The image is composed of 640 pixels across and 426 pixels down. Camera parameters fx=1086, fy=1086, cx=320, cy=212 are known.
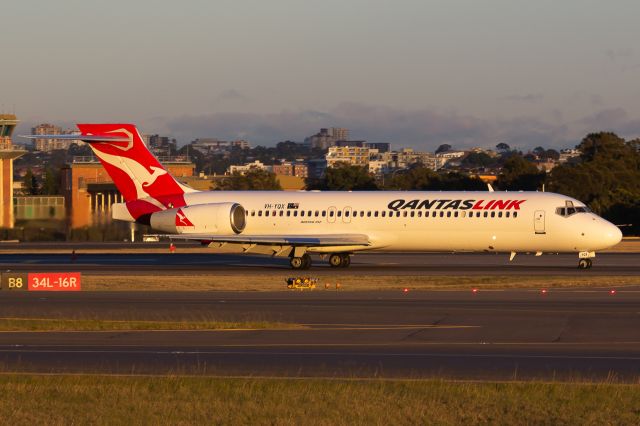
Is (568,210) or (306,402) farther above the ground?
(568,210)

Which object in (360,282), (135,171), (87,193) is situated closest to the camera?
(360,282)

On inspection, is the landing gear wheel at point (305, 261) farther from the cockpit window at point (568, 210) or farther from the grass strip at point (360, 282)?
the cockpit window at point (568, 210)

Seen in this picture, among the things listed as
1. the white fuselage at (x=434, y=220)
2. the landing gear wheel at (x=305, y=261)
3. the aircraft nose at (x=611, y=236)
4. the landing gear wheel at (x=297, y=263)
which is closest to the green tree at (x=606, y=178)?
the aircraft nose at (x=611, y=236)

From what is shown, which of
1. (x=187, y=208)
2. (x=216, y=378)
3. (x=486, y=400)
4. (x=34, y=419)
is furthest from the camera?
(x=187, y=208)

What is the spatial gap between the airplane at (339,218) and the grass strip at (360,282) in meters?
5.23

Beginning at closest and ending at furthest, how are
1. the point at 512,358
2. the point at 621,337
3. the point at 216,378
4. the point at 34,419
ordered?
the point at 34,419, the point at 216,378, the point at 512,358, the point at 621,337

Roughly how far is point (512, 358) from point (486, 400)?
4577mm

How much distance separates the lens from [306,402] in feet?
50.4

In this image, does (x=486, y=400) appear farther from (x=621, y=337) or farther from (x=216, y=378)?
(x=621, y=337)

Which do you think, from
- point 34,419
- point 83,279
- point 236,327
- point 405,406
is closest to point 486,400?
point 405,406

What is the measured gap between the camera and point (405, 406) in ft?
49.0

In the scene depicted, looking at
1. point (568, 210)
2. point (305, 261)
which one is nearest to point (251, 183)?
point (305, 261)

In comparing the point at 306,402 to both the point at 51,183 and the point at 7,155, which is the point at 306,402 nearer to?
the point at 7,155

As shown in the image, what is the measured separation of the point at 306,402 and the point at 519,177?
93.5 metres
